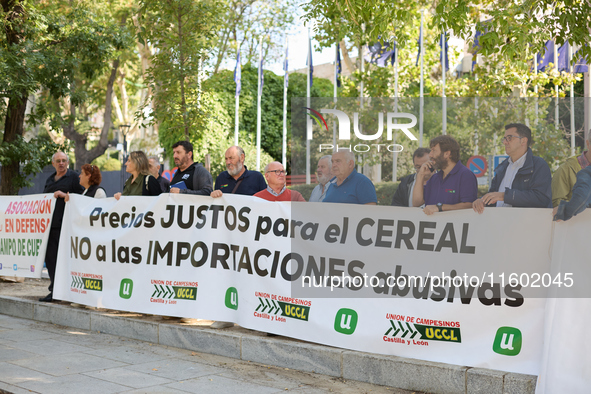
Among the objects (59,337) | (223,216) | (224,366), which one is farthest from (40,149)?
(224,366)

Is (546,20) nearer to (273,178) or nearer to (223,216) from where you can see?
(273,178)

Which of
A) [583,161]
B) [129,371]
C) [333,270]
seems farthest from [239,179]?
[583,161]

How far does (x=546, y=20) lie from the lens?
8.29 meters

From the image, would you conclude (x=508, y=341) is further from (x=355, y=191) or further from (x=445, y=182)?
(x=355, y=191)

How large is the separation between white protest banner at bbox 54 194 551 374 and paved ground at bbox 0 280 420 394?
Result: 450 mm

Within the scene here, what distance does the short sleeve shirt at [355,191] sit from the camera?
6.05m

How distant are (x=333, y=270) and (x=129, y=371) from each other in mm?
2088

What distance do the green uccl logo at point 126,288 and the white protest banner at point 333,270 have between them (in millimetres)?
14

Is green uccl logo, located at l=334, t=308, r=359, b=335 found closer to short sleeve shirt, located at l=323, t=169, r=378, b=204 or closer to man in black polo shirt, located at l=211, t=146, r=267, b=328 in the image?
short sleeve shirt, located at l=323, t=169, r=378, b=204

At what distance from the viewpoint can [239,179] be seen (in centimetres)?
755

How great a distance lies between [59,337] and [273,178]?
10.2 feet

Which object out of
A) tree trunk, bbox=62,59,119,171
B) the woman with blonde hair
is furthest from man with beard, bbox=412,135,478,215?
tree trunk, bbox=62,59,119,171

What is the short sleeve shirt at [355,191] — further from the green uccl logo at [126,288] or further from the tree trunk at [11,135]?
the tree trunk at [11,135]

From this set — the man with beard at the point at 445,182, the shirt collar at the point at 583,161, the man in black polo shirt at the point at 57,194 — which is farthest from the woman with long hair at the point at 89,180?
the shirt collar at the point at 583,161
